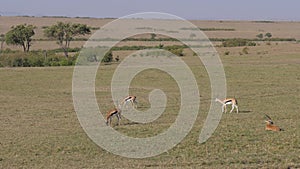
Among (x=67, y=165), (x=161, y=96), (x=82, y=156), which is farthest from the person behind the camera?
(x=161, y=96)

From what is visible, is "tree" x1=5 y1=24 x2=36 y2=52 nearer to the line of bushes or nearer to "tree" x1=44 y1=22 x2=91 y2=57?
"tree" x1=44 y1=22 x2=91 y2=57

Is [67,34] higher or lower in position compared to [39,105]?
higher

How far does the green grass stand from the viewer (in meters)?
12.4

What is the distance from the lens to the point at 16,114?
21469 mm

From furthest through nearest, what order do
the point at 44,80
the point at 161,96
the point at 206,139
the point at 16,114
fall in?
the point at 44,80, the point at 161,96, the point at 16,114, the point at 206,139

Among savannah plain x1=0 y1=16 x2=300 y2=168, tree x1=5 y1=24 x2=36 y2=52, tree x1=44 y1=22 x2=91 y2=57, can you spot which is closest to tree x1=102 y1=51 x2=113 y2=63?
tree x1=44 y1=22 x2=91 y2=57

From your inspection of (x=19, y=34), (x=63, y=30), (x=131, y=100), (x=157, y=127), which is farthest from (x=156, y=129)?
(x=19, y=34)

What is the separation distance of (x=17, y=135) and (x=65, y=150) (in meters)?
3.17

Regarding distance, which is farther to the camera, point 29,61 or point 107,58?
point 107,58

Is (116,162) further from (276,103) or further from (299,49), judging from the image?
(299,49)

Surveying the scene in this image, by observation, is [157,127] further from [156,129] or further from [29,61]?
[29,61]

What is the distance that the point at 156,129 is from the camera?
16.9 m

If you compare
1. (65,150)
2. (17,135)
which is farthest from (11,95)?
(65,150)

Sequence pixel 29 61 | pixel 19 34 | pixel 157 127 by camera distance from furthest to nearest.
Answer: pixel 19 34, pixel 29 61, pixel 157 127
